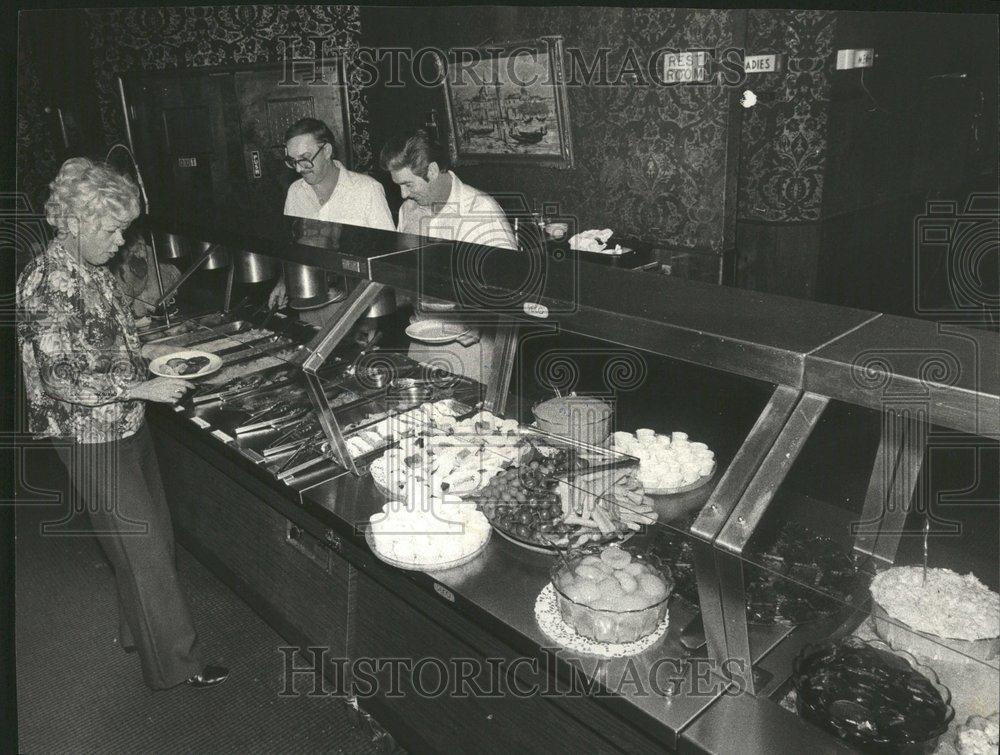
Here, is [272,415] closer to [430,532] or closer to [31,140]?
[430,532]

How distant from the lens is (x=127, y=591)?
312 cm

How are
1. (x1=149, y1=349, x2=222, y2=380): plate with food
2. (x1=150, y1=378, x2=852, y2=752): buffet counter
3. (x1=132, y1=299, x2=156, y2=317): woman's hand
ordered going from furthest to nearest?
(x1=132, y1=299, x2=156, y2=317): woman's hand < (x1=149, y1=349, x2=222, y2=380): plate with food < (x1=150, y1=378, x2=852, y2=752): buffet counter

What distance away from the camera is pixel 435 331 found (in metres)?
3.48

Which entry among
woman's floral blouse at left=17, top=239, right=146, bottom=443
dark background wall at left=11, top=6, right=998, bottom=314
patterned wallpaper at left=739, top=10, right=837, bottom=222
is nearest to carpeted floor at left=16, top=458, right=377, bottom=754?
woman's floral blouse at left=17, top=239, right=146, bottom=443

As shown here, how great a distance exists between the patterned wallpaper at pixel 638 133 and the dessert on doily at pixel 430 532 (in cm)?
402

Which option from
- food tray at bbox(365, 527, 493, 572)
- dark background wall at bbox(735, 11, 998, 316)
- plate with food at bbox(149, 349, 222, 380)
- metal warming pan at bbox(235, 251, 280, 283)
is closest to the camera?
food tray at bbox(365, 527, 493, 572)

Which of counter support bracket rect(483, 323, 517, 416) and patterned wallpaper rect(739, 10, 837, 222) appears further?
patterned wallpaper rect(739, 10, 837, 222)

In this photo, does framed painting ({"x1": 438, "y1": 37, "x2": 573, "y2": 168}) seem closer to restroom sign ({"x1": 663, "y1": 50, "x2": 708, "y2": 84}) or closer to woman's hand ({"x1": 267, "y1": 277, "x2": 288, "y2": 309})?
restroom sign ({"x1": 663, "y1": 50, "x2": 708, "y2": 84})

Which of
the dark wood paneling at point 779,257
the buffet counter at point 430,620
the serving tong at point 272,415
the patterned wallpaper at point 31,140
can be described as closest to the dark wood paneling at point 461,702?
the buffet counter at point 430,620

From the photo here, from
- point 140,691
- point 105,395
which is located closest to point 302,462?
point 105,395

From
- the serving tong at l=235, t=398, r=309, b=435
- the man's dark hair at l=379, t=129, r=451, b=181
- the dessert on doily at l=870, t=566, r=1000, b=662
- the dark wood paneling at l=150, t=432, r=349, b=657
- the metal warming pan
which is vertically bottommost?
the dark wood paneling at l=150, t=432, r=349, b=657

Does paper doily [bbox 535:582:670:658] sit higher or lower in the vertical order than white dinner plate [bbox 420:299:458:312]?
lower

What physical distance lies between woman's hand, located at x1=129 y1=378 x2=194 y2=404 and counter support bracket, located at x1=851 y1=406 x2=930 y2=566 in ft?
7.96

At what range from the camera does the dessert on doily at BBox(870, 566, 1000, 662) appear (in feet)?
5.24
